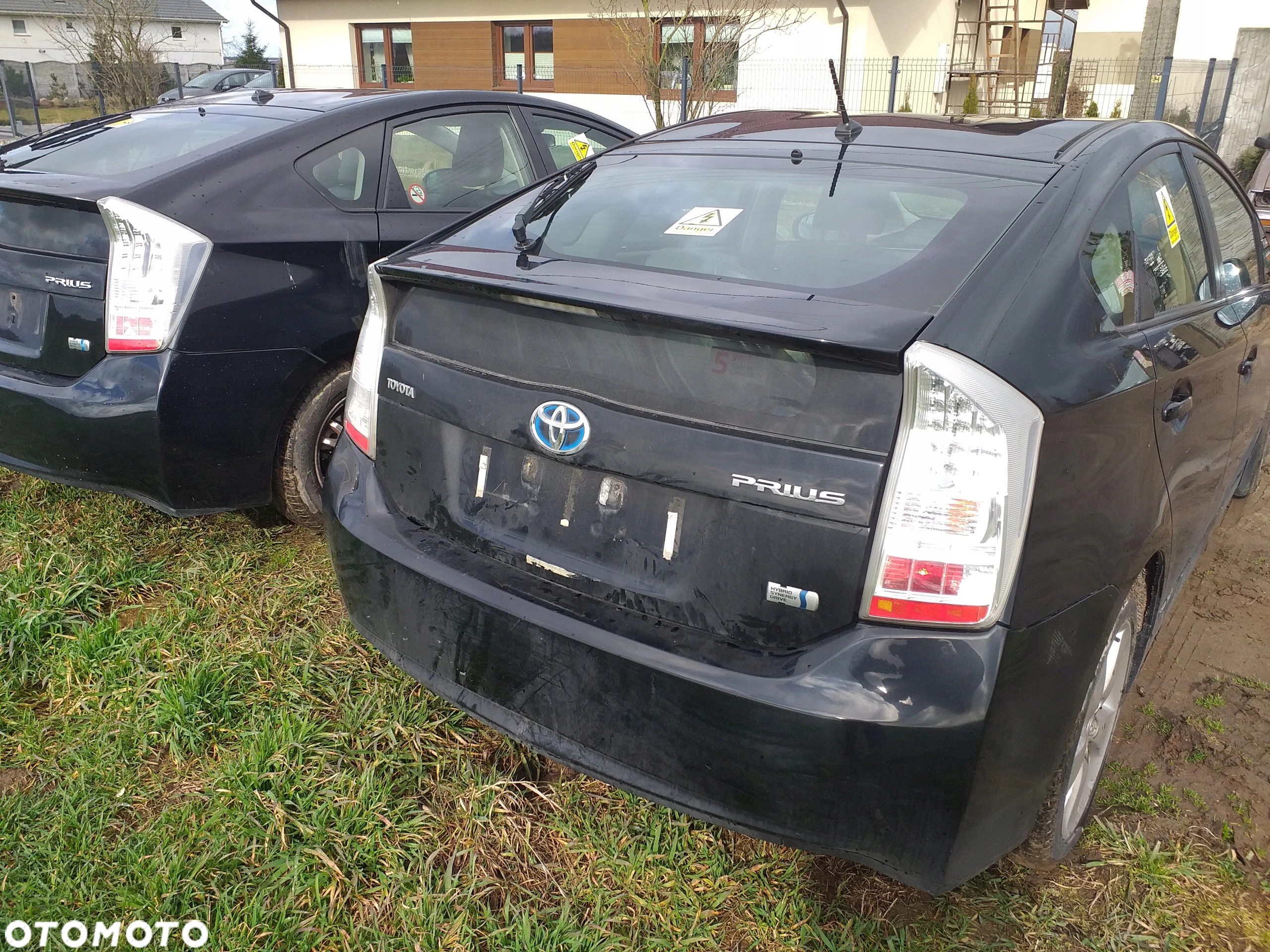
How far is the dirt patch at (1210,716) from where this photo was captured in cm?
237

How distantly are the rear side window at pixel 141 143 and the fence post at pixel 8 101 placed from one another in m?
20.9

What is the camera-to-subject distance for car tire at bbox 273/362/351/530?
3324 millimetres

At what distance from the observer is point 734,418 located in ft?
5.50

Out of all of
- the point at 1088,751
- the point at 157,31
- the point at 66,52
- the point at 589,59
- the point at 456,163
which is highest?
the point at 157,31

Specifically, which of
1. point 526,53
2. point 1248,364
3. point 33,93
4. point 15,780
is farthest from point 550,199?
point 33,93

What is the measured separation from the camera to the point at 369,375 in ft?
7.49

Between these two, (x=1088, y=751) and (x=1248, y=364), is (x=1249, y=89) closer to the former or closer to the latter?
(x=1248, y=364)

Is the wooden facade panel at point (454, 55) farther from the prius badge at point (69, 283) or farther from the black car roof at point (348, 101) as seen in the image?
the prius badge at point (69, 283)

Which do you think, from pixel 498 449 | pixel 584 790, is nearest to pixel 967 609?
pixel 498 449

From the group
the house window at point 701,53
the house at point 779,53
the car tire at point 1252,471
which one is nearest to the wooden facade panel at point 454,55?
the house at point 779,53

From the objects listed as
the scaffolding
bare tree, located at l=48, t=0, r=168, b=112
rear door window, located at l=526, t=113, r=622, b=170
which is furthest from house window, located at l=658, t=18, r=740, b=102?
rear door window, located at l=526, t=113, r=622, b=170

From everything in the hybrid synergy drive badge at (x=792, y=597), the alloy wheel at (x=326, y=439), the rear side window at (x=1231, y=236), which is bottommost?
the alloy wheel at (x=326, y=439)

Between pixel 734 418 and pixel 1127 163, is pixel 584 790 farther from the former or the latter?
pixel 1127 163

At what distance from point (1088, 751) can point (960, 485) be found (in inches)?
41.1
